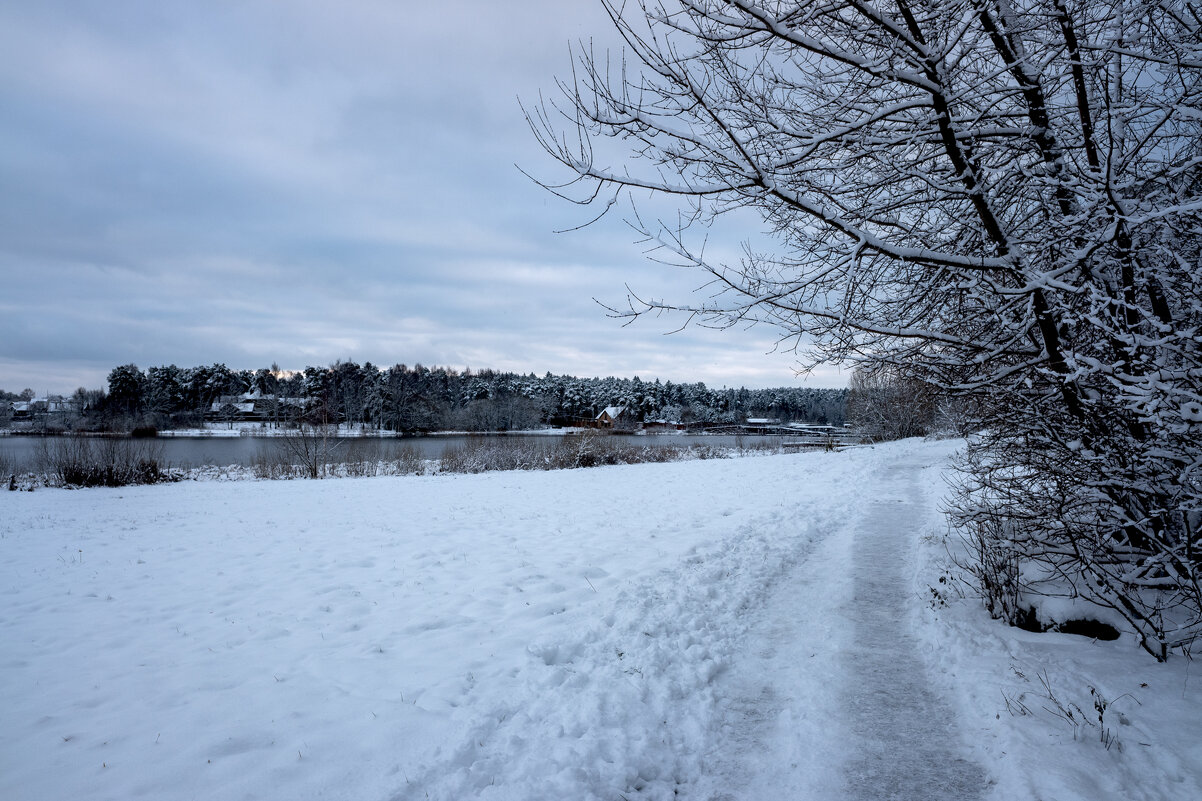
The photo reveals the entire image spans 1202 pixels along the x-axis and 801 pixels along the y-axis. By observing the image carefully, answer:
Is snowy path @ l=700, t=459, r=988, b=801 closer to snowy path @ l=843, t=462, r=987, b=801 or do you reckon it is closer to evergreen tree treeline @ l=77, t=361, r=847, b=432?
snowy path @ l=843, t=462, r=987, b=801

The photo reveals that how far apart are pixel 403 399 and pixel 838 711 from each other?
7084 cm

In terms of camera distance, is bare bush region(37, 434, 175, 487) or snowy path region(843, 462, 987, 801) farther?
bare bush region(37, 434, 175, 487)

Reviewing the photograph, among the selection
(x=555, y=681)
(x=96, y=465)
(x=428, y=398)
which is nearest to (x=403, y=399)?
(x=428, y=398)

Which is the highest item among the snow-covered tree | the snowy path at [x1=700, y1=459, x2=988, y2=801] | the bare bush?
the snow-covered tree

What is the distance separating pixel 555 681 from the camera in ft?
13.8

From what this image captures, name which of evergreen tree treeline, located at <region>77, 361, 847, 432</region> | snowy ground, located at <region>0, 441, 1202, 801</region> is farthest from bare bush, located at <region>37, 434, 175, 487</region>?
evergreen tree treeline, located at <region>77, 361, 847, 432</region>

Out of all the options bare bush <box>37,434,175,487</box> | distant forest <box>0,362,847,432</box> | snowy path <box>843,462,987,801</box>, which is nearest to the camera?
snowy path <box>843,462,987,801</box>

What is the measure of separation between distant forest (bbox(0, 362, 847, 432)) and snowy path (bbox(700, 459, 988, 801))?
56.7 m

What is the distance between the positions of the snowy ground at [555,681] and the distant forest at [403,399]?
5293cm

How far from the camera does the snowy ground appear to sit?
3121 mm

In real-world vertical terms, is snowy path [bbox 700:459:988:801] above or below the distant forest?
below

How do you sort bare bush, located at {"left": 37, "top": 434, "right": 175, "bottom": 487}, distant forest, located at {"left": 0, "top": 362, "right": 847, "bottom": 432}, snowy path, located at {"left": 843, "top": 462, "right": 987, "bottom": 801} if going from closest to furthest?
snowy path, located at {"left": 843, "top": 462, "right": 987, "bottom": 801}, bare bush, located at {"left": 37, "top": 434, "right": 175, "bottom": 487}, distant forest, located at {"left": 0, "top": 362, "right": 847, "bottom": 432}

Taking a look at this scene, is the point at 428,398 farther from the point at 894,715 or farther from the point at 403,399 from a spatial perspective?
the point at 894,715

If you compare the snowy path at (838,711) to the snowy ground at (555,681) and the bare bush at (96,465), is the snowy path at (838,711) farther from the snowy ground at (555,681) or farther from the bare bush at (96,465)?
the bare bush at (96,465)
